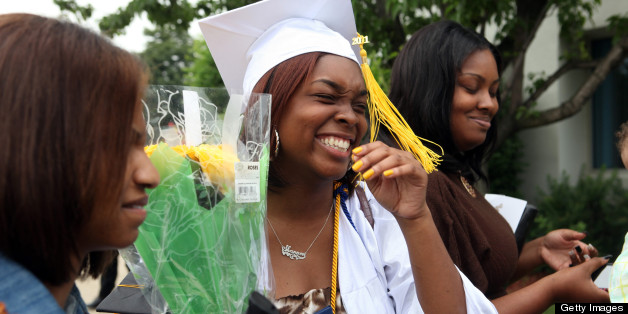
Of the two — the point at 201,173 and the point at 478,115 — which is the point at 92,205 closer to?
the point at 201,173

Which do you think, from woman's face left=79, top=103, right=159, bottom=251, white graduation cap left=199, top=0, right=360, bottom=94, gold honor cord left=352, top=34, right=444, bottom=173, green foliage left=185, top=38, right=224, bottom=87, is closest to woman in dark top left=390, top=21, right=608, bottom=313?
gold honor cord left=352, top=34, right=444, bottom=173

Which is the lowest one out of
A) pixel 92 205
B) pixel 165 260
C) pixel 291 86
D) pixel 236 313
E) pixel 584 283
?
pixel 584 283

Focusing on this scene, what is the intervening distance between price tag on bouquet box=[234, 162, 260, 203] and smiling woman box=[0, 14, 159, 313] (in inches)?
8.8

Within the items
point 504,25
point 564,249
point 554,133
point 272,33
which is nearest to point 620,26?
point 504,25

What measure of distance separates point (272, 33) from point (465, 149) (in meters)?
1.12

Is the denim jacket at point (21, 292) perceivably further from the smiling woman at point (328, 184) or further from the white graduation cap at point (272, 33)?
the white graduation cap at point (272, 33)

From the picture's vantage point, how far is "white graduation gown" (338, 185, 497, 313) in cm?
163

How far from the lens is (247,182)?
4.00ft

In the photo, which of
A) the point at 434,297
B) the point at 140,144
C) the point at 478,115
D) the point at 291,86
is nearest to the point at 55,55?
the point at 140,144

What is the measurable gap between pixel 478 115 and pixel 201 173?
5.02ft

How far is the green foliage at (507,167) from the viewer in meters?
7.32

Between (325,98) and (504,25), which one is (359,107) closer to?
(325,98)

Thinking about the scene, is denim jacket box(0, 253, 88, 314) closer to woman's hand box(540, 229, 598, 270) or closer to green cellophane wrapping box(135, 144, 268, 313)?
green cellophane wrapping box(135, 144, 268, 313)

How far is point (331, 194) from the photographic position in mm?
1864
